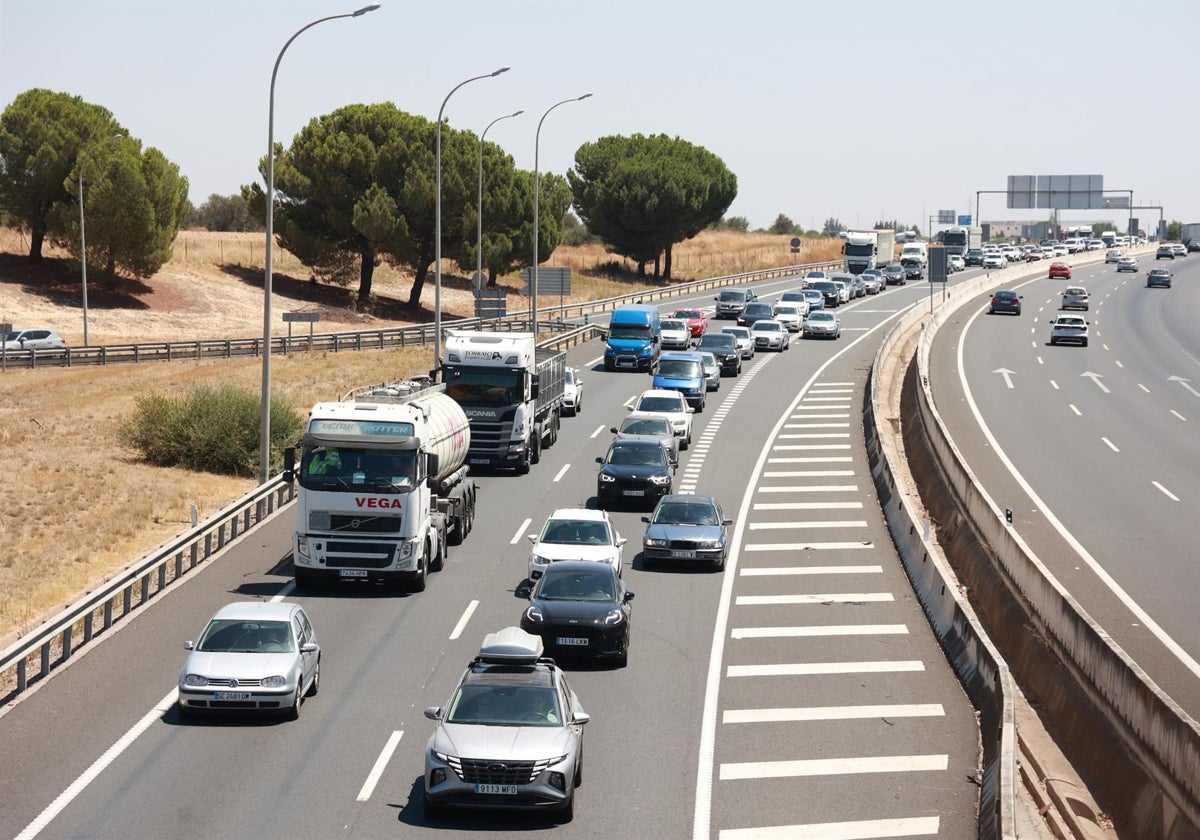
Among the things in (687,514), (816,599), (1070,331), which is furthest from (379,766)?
(1070,331)

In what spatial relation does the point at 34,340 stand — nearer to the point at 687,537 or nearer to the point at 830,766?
the point at 687,537

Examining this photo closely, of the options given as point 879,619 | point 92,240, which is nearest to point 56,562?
point 879,619

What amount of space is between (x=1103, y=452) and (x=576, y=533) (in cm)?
2257

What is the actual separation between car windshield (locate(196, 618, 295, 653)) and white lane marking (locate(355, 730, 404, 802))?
6.63 ft

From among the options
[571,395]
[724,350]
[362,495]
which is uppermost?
[724,350]

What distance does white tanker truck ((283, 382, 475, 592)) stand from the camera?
87.0ft

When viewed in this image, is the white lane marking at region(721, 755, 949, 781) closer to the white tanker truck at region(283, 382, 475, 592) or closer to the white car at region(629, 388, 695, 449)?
the white tanker truck at region(283, 382, 475, 592)

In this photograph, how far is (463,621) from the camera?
985 inches

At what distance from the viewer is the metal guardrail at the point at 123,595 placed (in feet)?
67.4

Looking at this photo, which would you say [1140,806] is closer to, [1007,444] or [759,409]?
[1007,444]

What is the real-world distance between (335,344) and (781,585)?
45.8 metres

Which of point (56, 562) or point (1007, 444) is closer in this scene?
point (56, 562)

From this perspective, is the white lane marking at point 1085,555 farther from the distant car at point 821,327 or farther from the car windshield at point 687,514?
the distant car at point 821,327

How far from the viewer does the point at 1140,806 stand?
1584 centimetres
